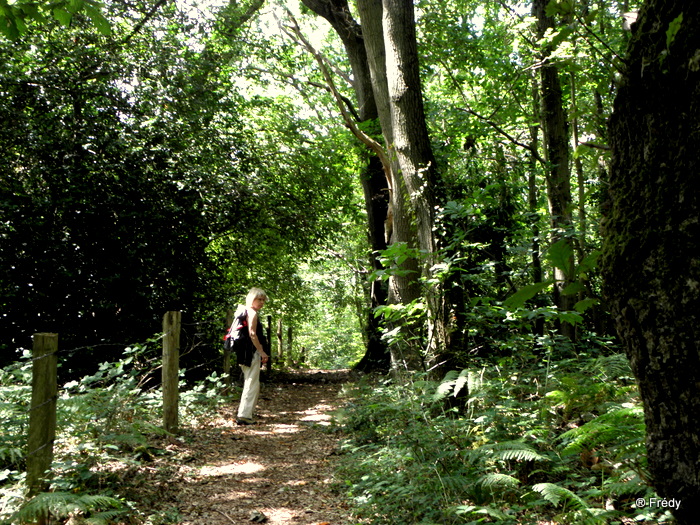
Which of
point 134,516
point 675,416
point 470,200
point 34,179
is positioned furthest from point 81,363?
point 675,416

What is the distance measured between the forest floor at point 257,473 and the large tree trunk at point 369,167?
3.73 metres

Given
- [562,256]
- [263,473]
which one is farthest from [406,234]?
[562,256]

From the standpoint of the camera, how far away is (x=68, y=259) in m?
10.5

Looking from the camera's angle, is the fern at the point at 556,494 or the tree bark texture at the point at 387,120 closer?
the fern at the point at 556,494

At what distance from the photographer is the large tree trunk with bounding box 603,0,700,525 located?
1.52 m

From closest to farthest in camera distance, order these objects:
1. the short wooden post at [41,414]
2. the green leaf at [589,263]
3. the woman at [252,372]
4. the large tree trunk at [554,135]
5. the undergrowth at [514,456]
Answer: the green leaf at [589,263]
the undergrowth at [514,456]
the short wooden post at [41,414]
the woman at [252,372]
the large tree trunk at [554,135]

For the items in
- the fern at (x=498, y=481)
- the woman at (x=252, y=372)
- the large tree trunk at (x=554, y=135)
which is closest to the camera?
the fern at (x=498, y=481)

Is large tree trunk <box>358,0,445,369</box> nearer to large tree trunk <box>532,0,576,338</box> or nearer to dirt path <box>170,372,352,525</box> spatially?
dirt path <box>170,372,352,525</box>

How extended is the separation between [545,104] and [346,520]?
833 centimetres

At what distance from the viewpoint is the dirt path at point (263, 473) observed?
474cm

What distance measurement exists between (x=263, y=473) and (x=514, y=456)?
3297 millimetres

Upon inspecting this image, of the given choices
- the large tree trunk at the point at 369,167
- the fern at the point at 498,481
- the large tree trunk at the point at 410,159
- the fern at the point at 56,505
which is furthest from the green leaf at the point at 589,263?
the large tree trunk at the point at 369,167

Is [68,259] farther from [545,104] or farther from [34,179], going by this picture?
[545,104]

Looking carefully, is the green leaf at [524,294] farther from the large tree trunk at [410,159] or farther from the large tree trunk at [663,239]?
the large tree trunk at [410,159]
